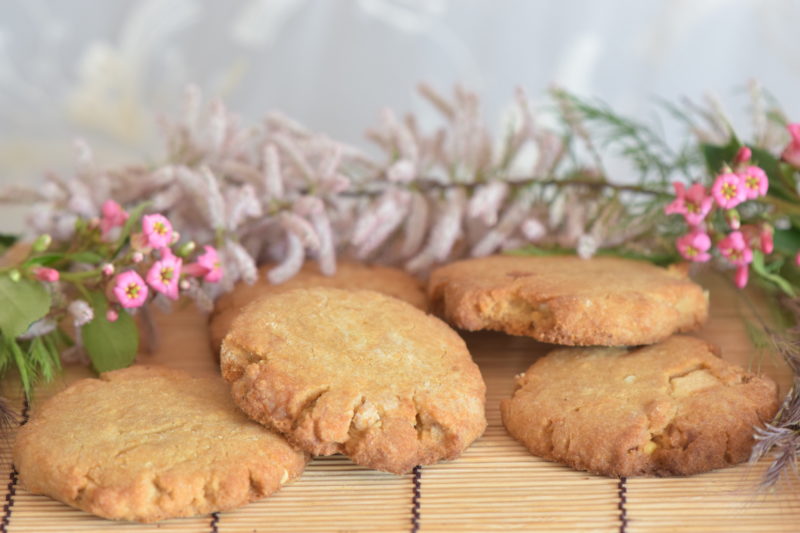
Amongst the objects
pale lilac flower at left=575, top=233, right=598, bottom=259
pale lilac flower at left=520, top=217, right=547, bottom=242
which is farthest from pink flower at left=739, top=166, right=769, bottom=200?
pale lilac flower at left=520, top=217, right=547, bottom=242

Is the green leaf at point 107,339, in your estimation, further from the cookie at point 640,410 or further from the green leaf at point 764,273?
the green leaf at point 764,273

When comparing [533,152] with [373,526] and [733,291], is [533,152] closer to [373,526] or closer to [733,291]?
[733,291]

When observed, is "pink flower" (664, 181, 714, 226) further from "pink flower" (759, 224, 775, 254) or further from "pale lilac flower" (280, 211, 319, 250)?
"pale lilac flower" (280, 211, 319, 250)

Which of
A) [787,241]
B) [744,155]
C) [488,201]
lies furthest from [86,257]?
[787,241]

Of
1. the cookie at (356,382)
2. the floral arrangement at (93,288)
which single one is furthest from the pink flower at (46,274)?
the cookie at (356,382)

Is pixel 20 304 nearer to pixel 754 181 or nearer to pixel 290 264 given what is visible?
pixel 290 264

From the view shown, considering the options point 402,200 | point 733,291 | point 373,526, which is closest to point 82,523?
point 373,526
